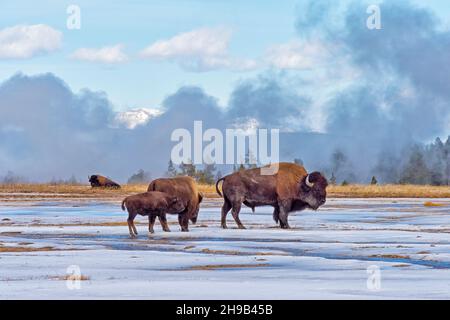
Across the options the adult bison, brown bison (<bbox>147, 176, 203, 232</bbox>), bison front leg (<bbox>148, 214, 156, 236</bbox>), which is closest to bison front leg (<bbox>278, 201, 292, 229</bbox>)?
the adult bison

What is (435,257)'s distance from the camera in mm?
19016

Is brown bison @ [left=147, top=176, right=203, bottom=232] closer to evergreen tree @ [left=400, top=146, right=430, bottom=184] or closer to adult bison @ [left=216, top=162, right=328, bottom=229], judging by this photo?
adult bison @ [left=216, top=162, right=328, bottom=229]

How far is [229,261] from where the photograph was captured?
1823 cm

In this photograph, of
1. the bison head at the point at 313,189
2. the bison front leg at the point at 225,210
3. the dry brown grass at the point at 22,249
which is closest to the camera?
the dry brown grass at the point at 22,249

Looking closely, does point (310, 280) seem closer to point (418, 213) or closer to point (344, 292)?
point (344, 292)

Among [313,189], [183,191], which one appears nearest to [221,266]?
[183,191]

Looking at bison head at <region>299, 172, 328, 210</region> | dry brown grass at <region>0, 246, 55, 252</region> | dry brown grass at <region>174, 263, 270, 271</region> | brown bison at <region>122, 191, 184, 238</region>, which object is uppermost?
bison head at <region>299, 172, 328, 210</region>

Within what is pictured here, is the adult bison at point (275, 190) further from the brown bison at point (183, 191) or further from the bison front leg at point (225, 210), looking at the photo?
the brown bison at point (183, 191)

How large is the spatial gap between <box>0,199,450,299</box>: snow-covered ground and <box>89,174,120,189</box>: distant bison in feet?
124

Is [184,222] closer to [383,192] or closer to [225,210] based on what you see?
[225,210]

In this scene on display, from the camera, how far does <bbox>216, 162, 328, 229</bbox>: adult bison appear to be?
28.1 m

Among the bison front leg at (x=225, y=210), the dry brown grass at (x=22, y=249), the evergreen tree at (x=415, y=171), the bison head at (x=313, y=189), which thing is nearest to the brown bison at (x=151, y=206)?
the bison front leg at (x=225, y=210)

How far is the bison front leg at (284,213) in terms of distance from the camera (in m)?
27.7

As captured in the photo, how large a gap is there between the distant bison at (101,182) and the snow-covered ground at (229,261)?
3784cm
